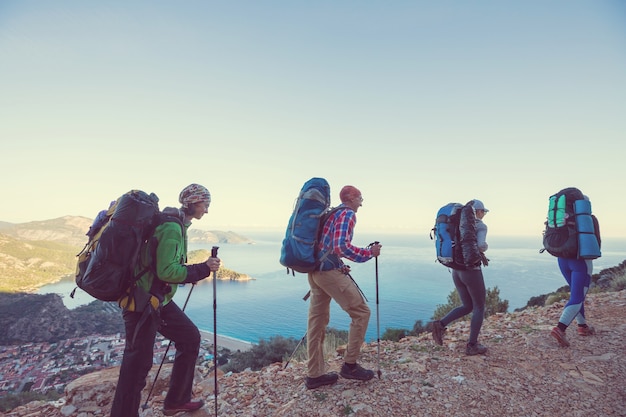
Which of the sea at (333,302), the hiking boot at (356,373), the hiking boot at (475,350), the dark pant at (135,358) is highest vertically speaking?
the dark pant at (135,358)

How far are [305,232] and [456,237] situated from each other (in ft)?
8.03

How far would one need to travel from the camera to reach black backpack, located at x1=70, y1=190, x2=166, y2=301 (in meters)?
2.44

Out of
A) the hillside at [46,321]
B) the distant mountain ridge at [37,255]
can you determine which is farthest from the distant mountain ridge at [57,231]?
the hillside at [46,321]

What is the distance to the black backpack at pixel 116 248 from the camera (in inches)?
95.9

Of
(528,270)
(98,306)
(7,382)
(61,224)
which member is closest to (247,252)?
(61,224)

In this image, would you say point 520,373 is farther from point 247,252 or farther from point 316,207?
point 247,252

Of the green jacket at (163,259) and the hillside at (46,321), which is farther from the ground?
the green jacket at (163,259)

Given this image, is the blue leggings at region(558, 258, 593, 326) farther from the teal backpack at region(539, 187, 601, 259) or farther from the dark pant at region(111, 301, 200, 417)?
the dark pant at region(111, 301, 200, 417)

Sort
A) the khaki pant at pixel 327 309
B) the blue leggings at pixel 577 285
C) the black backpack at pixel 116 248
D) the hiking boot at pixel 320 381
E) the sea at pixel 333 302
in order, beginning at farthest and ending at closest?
1. the sea at pixel 333 302
2. the blue leggings at pixel 577 285
3. the hiking boot at pixel 320 381
4. the khaki pant at pixel 327 309
5. the black backpack at pixel 116 248

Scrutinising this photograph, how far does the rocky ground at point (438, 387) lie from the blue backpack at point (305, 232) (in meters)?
1.52

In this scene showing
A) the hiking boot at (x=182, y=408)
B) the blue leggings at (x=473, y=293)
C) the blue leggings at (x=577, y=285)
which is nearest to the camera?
the hiking boot at (x=182, y=408)

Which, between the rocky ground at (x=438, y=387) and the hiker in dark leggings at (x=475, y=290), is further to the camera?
the hiker in dark leggings at (x=475, y=290)

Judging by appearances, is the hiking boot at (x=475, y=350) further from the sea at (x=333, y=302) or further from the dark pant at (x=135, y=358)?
the sea at (x=333, y=302)

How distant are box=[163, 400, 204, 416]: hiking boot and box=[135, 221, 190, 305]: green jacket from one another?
4.29ft
